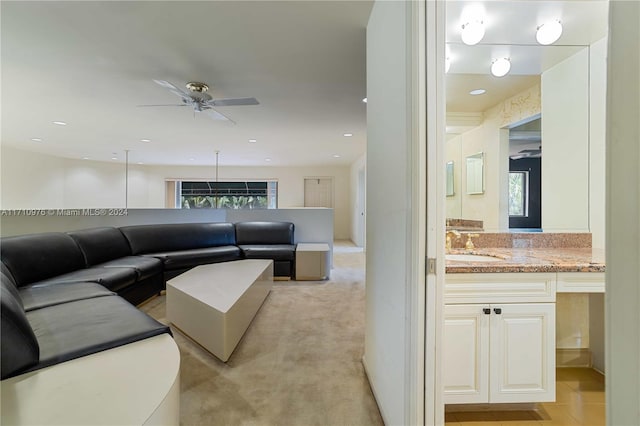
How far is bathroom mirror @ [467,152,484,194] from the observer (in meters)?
2.28

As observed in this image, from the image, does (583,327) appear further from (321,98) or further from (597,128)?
(321,98)

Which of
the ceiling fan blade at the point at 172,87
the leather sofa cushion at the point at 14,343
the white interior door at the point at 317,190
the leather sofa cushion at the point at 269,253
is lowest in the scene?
the leather sofa cushion at the point at 269,253

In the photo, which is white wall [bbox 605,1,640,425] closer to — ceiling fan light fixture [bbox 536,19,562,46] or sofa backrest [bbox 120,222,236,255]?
ceiling fan light fixture [bbox 536,19,562,46]

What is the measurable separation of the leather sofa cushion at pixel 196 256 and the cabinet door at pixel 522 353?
3.50 metres

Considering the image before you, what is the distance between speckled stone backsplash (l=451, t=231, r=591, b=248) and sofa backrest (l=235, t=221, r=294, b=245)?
3.15 metres

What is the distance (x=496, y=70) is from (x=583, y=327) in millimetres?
1904

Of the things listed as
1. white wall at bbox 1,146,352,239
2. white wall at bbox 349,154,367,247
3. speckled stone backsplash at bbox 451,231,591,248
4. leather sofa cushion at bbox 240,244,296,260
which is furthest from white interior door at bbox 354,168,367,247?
speckled stone backsplash at bbox 451,231,591,248

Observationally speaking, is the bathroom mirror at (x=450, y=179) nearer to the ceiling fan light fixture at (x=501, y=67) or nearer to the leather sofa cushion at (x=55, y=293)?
the ceiling fan light fixture at (x=501, y=67)

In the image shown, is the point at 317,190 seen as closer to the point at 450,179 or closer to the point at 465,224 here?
the point at 450,179

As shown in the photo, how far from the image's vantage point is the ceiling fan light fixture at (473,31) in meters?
1.82

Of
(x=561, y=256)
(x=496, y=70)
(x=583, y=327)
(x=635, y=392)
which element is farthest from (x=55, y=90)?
(x=583, y=327)

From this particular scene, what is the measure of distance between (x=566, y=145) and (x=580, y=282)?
1.11 m

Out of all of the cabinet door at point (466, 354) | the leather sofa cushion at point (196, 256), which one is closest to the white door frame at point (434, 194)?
the cabinet door at point (466, 354)

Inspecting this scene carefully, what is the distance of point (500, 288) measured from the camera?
4.84 feet
